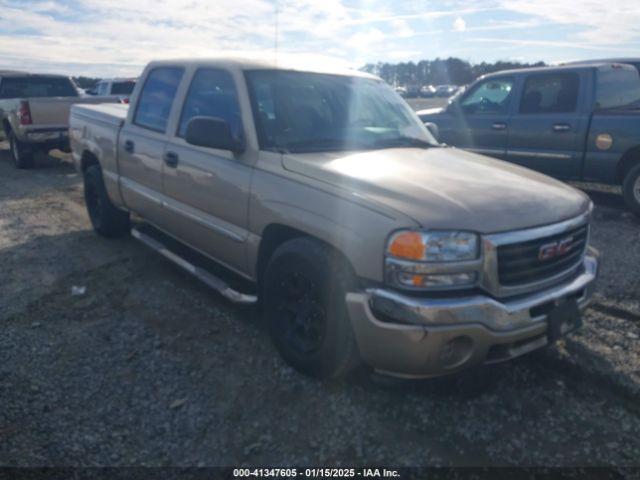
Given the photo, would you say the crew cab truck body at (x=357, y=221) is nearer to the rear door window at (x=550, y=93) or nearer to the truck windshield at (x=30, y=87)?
the rear door window at (x=550, y=93)

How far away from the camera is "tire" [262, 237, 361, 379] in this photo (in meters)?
2.97

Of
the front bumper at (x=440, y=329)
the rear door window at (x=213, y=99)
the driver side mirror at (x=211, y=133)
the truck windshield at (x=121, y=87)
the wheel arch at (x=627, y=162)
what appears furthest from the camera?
the truck windshield at (x=121, y=87)

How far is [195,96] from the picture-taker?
4.35 meters

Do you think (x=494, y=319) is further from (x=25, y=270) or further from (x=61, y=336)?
(x=25, y=270)

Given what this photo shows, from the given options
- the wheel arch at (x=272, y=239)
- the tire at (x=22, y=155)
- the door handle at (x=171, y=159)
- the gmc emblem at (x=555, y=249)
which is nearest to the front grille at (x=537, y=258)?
the gmc emblem at (x=555, y=249)

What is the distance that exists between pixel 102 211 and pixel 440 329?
4501 mm

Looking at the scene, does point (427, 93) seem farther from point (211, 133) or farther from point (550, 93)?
point (211, 133)

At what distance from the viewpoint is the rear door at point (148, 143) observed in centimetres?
463

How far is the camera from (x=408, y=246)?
268cm

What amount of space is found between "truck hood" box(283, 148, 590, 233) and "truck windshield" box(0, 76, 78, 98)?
35.1 feet

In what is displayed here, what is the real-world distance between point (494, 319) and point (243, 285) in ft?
8.11

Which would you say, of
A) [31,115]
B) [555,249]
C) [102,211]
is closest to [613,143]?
[555,249]

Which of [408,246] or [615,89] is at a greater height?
[615,89]

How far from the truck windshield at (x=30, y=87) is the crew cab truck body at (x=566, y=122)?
8.81 meters
